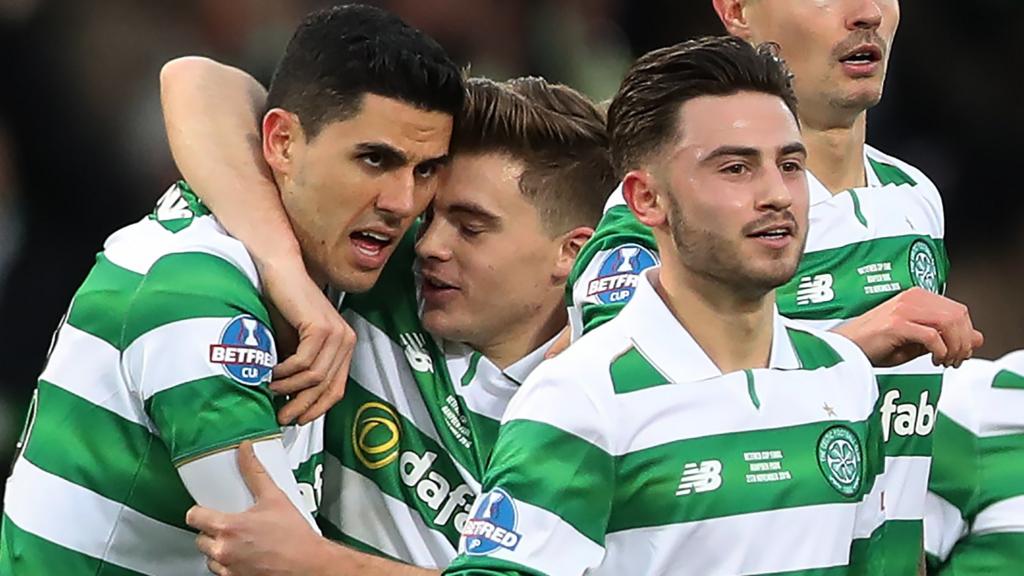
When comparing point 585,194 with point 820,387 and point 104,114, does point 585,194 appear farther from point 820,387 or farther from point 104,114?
point 104,114

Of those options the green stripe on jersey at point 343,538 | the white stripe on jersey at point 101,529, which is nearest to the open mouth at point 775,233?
the green stripe on jersey at point 343,538

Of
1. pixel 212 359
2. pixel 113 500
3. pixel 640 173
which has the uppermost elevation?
pixel 640 173

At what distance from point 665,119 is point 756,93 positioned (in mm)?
142

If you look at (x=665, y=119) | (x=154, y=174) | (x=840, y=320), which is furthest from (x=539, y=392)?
(x=154, y=174)

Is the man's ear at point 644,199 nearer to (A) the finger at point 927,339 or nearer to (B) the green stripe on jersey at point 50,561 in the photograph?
(A) the finger at point 927,339

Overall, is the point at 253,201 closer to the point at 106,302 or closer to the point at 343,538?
the point at 106,302

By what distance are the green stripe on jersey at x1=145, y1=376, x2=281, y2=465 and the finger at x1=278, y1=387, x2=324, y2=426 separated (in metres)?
0.11

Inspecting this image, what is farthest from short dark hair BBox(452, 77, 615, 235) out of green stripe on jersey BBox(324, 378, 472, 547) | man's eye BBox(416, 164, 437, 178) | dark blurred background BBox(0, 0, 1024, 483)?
dark blurred background BBox(0, 0, 1024, 483)

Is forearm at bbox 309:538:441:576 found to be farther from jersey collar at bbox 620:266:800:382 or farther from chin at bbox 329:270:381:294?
jersey collar at bbox 620:266:800:382

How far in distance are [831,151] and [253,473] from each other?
121 centimetres

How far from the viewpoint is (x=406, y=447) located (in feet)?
11.3

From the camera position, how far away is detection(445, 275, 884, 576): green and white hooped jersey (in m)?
2.61

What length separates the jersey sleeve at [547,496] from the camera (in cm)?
260

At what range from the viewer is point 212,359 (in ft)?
9.95
